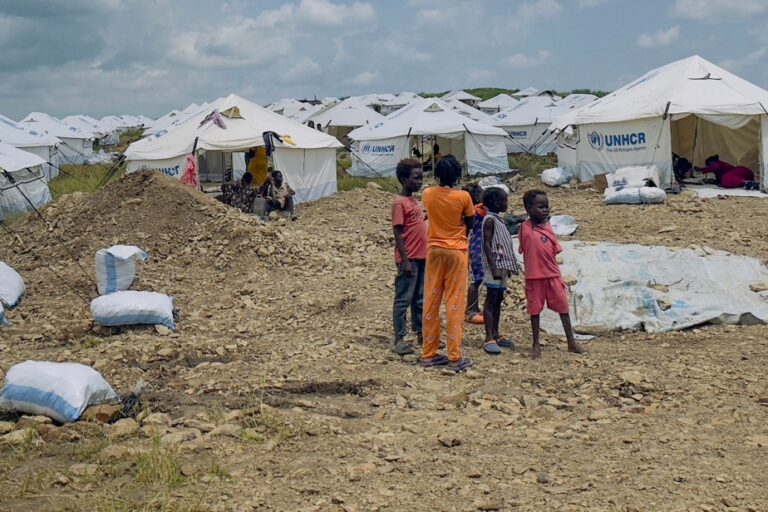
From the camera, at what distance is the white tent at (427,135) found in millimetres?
21906

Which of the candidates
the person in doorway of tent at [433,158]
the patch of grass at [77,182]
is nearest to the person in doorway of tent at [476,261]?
the patch of grass at [77,182]

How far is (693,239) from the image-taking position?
9.82 metres

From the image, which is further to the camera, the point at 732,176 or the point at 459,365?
the point at 732,176

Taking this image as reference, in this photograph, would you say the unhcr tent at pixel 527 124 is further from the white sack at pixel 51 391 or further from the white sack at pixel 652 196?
the white sack at pixel 51 391

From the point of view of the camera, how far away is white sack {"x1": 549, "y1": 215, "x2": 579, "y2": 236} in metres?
10.7

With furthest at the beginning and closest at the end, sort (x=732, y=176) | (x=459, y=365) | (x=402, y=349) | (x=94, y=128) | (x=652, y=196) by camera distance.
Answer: (x=94, y=128)
(x=732, y=176)
(x=652, y=196)
(x=402, y=349)
(x=459, y=365)

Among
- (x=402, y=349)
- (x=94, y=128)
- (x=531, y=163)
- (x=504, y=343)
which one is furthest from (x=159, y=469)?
(x=94, y=128)

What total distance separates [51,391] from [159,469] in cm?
123

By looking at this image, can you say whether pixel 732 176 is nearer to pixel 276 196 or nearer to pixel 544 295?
pixel 276 196

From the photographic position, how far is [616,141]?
16594 millimetres

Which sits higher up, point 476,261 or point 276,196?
point 276,196

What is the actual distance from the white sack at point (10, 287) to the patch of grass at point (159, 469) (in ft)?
17.1

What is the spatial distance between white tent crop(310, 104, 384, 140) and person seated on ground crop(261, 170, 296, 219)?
18.2m

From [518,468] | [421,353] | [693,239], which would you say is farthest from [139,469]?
[693,239]
